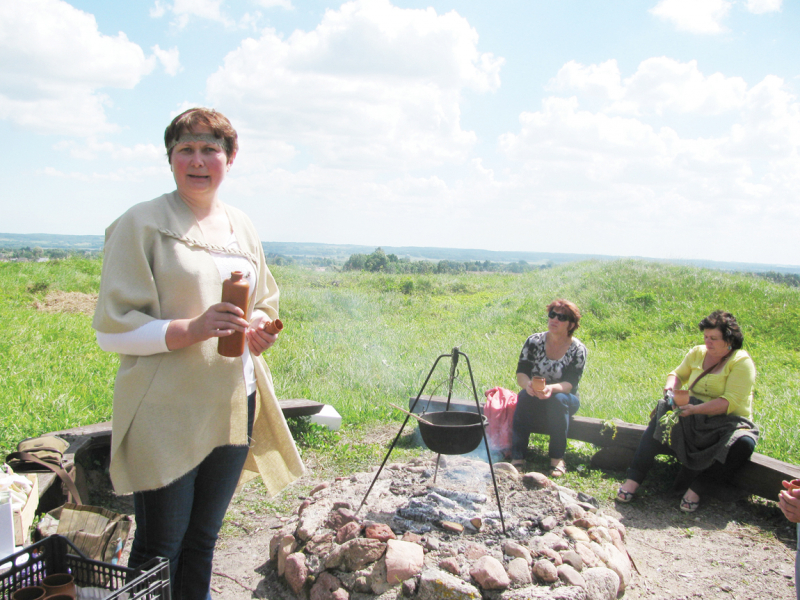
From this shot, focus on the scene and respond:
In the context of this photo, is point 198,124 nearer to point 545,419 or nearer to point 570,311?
point 570,311

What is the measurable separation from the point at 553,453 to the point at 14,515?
368cm

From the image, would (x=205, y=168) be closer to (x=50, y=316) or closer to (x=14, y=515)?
(x=14, y=515)

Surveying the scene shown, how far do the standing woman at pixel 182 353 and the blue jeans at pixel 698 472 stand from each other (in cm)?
337

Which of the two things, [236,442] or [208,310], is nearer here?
[208,310]

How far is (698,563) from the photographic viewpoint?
3.37 meters

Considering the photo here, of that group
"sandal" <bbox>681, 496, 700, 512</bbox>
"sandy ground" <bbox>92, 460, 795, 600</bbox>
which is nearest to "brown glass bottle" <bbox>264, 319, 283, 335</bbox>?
"sandy ground" <bbox>92, 460, 795, 600</bbox>

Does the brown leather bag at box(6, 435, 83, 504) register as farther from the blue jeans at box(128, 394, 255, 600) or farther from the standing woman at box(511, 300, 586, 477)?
the standing woman at box(511, 300, 586, 477)

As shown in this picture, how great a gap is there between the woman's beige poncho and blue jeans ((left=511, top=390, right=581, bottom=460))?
328 cm

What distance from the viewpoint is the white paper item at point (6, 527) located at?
231cm

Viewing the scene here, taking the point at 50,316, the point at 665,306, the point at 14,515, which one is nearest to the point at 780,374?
the point at 665,306

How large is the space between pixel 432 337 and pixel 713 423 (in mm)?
5735

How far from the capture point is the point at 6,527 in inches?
91.5

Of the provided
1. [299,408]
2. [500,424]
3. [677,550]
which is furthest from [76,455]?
[677,550]

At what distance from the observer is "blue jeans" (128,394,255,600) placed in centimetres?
178
